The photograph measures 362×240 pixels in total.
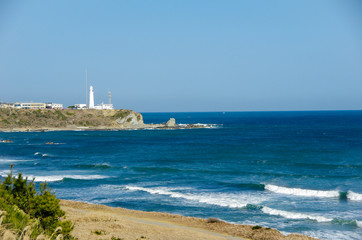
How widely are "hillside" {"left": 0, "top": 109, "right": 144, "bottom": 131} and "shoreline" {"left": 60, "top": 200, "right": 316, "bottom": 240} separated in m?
103

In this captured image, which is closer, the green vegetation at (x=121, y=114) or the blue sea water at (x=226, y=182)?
the blue sea water at (x=226, y=182)

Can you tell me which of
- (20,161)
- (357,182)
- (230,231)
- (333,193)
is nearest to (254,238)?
(230,231)

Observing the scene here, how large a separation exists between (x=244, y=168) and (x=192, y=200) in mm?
17313

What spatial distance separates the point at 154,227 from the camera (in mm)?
21250

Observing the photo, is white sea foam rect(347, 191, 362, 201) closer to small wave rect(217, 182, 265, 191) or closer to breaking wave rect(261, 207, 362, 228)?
breaking wave rect(261, 207, 362, 228)

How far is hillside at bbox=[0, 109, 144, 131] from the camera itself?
119688 mm

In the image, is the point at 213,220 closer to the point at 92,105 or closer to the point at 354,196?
the point at 354,196

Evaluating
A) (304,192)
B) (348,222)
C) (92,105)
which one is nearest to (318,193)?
(304,192)

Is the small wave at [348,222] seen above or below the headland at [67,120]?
below

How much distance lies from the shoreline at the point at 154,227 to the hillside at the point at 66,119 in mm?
102930

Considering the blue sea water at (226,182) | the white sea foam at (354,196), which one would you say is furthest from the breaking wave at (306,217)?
the white sea foam at (354,196)

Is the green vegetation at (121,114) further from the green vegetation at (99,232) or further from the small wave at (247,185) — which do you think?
the green vegetation at (99,232)

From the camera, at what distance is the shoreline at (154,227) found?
1953 centimetres

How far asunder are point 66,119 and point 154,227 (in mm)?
112932
